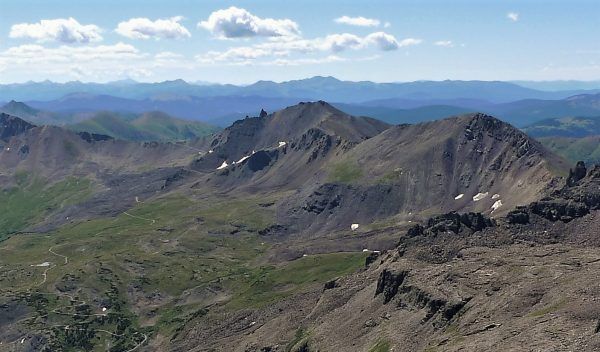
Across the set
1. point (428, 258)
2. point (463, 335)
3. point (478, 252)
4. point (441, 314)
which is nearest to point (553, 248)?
point (478, 252)

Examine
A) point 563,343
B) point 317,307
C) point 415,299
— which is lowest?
point 317,307

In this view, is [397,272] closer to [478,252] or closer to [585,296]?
[478,252]

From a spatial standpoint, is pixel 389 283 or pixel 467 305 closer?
pixel 467 305

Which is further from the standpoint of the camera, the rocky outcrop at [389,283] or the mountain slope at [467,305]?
the rocky outcrop at [389,283]

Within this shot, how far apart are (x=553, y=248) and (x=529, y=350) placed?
76.7m

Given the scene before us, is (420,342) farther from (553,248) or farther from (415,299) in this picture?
(553,248)

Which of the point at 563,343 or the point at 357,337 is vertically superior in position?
the point at 563,343

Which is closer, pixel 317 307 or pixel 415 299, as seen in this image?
pixel 415 299

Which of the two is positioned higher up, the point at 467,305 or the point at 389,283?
the point at 467,305

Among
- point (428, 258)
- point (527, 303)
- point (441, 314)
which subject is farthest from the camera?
point (428, 258)

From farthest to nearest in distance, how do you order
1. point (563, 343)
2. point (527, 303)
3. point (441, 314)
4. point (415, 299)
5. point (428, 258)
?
point (428, 258)
point (415, 299)
point (441, 314)
point (527, 303)
point (563, 343)

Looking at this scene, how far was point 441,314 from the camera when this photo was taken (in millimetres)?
149000

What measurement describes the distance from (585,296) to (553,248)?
54566mm

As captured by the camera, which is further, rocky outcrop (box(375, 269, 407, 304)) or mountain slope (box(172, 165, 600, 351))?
rocky outcrop (box(375, 269, 407, 304))
